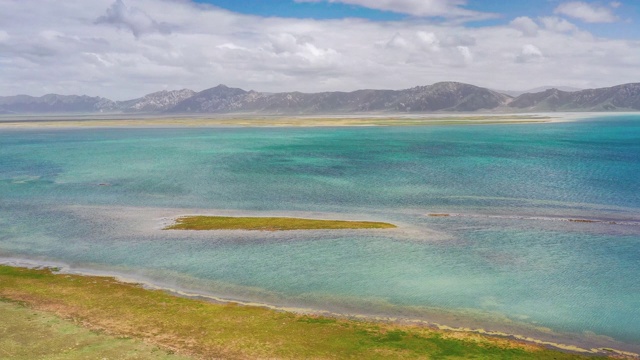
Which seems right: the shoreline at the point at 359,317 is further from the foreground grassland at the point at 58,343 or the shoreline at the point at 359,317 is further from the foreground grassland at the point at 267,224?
the foreground grassland at the point at 267,224

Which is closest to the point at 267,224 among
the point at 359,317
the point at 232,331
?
the point at 359,317

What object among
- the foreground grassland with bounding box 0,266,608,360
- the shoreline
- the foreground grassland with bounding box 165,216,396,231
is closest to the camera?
the foreground grassland with bounding box 0,266,608,360

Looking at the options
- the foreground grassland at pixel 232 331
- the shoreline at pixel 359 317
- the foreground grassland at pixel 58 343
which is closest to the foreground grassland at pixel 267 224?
the shoreline at pixel 359 317

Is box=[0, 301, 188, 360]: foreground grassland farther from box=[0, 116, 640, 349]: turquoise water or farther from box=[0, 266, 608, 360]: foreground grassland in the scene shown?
box=[0, 116, 640, 349]: turquoise water

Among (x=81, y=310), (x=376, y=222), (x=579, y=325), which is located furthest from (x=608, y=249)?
(x=81, y=310)

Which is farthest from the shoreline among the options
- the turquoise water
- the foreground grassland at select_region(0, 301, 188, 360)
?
the foreground grassland at select_region(0, 301, 188, 360)

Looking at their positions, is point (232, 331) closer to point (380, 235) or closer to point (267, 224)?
point (380, 235)

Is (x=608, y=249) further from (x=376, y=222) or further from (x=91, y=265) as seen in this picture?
(x=91, y=265)
